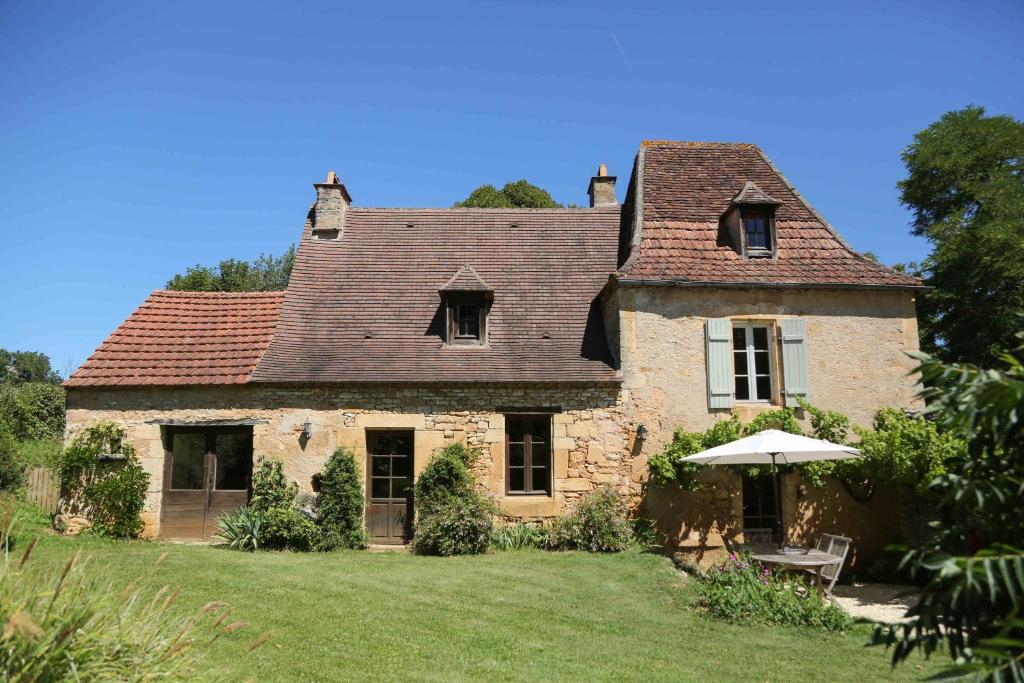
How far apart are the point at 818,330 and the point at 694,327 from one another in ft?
7.95

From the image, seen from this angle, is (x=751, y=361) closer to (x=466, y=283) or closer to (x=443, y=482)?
(x=466, y=283)

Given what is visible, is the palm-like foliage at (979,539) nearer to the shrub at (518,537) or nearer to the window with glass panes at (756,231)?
the shrub at (518,537)

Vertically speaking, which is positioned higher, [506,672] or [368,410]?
[368,410]

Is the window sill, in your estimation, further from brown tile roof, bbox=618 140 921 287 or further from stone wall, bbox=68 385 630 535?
brown tile roof, bbox=618 140 921 287

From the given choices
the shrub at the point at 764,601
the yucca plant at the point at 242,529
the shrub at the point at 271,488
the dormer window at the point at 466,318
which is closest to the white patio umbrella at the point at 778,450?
the shrub at the point at 764,601

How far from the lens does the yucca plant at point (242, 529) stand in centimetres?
1108

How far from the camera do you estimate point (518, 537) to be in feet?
38.3

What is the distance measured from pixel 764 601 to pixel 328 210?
40.4 feet

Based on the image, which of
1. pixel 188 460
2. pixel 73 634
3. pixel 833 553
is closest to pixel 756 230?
pixel 833 553

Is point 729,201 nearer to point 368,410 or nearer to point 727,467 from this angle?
point 727,467

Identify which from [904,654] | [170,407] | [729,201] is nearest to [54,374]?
[170,407]

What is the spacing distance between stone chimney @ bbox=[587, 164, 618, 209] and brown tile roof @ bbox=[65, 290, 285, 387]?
319 inches

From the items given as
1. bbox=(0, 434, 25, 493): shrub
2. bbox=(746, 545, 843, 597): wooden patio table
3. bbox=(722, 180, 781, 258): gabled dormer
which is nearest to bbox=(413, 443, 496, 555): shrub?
bbox=(746, 545, 843, 597): wooden patio table

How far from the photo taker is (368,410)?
1228cm
